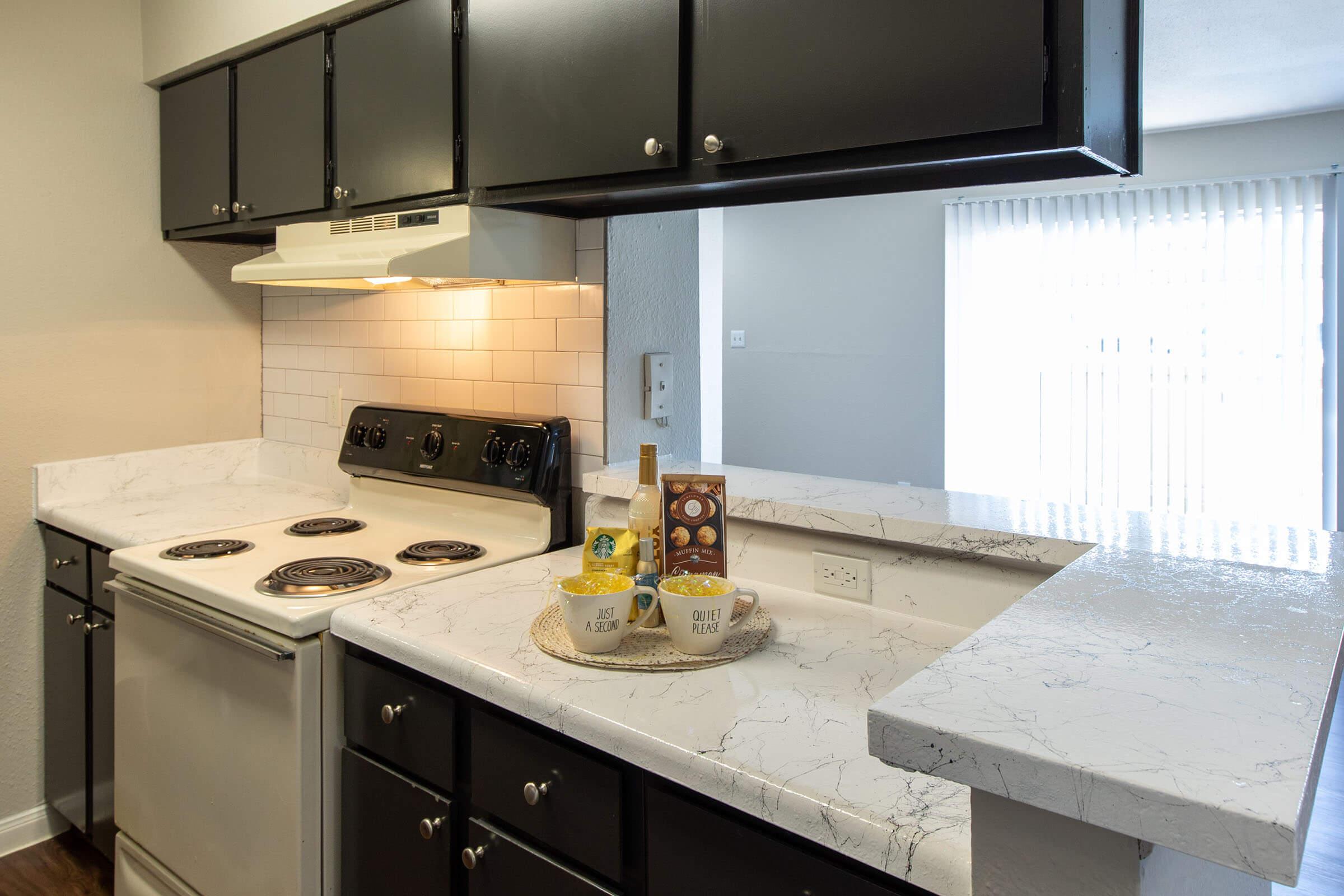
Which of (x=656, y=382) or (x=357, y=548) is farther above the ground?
(x=656, y=382)

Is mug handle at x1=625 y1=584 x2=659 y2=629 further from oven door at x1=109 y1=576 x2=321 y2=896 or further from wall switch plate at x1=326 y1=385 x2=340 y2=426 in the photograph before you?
wall switch plate at x1=326 y1=385 x2=340 y2=426

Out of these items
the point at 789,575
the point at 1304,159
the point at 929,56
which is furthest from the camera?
the point at 1304,159

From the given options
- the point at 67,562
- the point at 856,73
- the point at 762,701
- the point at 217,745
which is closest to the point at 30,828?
the point at 67,562

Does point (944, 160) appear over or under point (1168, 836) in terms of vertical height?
over

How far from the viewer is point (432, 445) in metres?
2.21

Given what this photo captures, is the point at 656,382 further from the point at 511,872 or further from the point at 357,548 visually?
the point at 511,872

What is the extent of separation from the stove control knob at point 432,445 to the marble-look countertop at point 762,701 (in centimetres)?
48

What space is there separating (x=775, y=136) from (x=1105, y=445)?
4488 millimetres

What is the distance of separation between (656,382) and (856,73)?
964 millimetres

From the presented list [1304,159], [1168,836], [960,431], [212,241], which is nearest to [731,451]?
[960,431]

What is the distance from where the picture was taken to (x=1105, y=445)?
17.2 feet

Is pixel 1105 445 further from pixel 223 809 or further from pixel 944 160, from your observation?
pixel 223 809

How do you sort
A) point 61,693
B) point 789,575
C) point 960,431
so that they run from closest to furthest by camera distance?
point 789,575 → point 61,693 → point 960,431

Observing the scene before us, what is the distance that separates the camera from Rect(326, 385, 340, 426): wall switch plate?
2.77m
